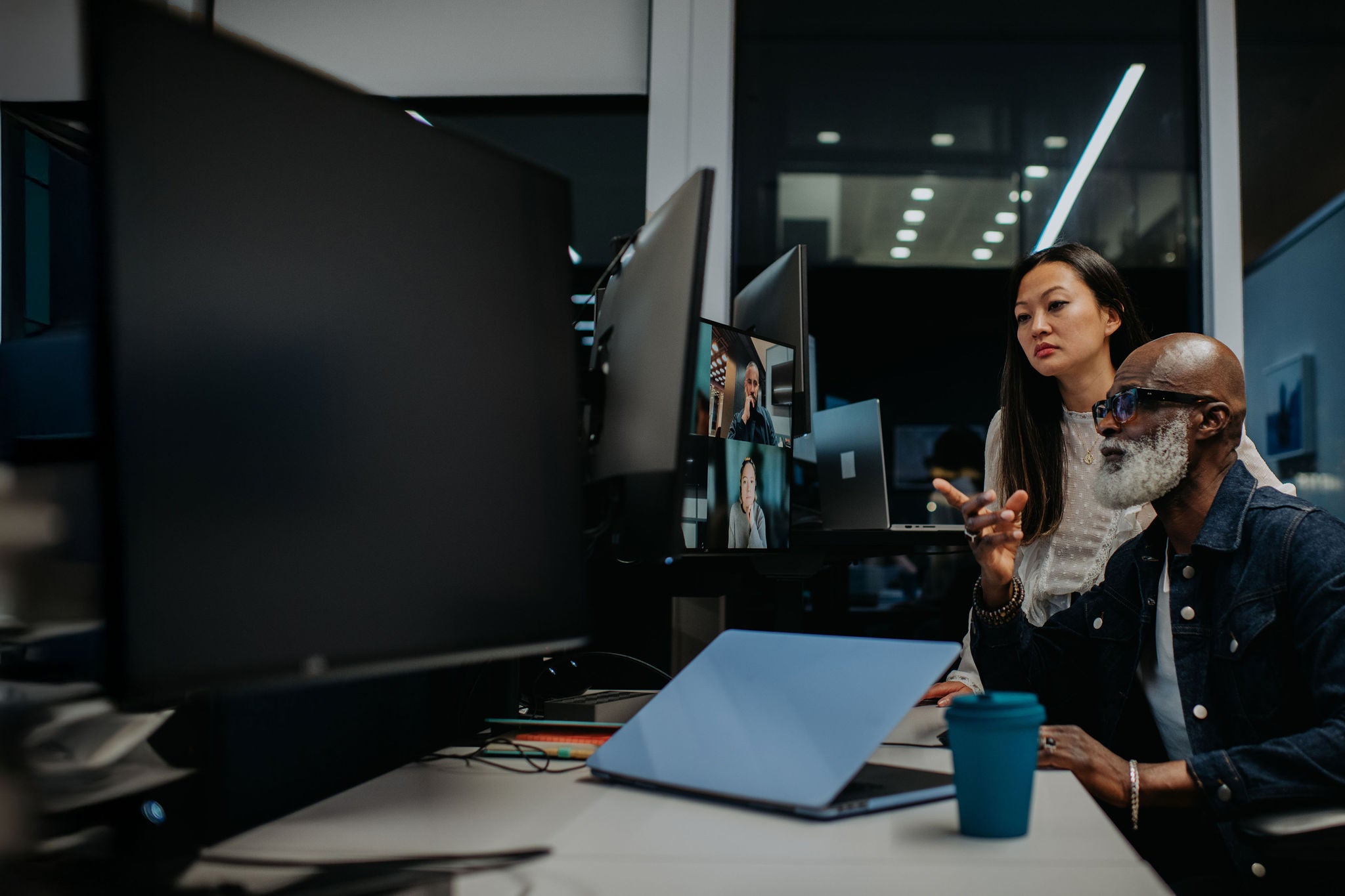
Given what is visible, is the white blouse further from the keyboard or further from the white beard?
the keyboard

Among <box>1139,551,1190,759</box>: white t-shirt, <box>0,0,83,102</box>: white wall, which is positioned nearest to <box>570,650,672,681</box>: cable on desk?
<box>1139,551,1190,759</box>: white t-shirt

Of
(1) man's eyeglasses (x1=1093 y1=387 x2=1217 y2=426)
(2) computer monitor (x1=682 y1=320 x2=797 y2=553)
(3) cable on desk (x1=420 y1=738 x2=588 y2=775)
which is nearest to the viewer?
(3) cable on desk (x1=420 y1=738 x2=588 y2=775)

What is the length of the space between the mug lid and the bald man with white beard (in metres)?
0.36

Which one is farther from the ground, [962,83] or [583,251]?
[962,83]

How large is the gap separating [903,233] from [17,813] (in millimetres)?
3278

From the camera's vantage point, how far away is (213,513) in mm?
598

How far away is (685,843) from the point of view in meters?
0.72

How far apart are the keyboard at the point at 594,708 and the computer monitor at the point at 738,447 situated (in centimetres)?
22

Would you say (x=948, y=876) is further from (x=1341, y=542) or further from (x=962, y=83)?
(x=962, y=83)

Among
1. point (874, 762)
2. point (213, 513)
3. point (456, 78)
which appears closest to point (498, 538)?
point (213, 513)

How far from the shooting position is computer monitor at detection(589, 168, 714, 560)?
0.83 m

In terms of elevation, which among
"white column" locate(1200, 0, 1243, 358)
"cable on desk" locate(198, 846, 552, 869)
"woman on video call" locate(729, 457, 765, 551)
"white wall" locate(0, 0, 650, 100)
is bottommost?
"cable on desk" locate(198, 846, 552, 869)

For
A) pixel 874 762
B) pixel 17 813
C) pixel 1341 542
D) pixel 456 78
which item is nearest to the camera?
pixel 17 813

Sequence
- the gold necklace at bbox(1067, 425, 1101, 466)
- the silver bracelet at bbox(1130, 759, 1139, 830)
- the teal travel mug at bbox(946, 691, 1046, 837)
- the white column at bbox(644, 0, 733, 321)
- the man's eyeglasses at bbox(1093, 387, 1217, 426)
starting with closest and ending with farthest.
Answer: the teal travel mug at bbox(946, 691, 1046, 837) < the silver bracelet at bbox(1130, 759, 1139, 830) < the man's eyeglasses at bbox(1093, 387, 1217, 426) < the gold necklace at bbox(1067, 425, 1101, 466) < the white column at bbox(644, 0, 733, 321)
